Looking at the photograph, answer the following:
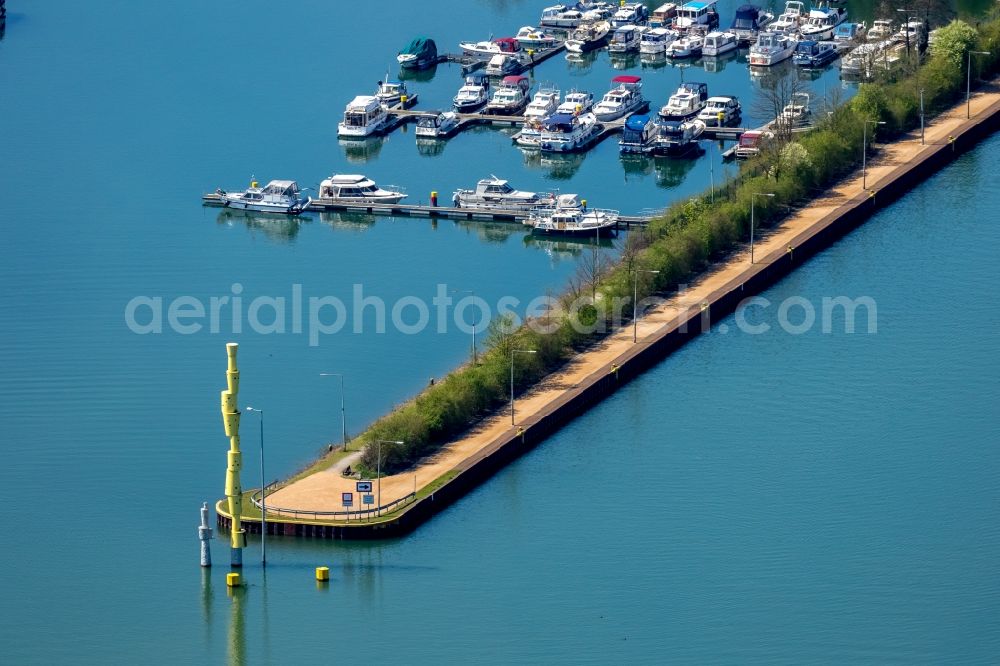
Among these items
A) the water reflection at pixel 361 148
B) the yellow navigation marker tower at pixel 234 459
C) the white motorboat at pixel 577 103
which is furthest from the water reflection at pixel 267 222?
the yellow navigation marker tower at pixel 234 459

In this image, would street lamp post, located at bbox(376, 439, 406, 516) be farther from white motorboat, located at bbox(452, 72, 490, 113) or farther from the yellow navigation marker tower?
white motorboat, located at bbox(452, 72, 490, 113)

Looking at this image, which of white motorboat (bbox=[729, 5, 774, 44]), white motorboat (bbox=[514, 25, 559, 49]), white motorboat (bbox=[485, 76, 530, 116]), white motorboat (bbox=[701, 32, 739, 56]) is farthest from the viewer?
white motorboat (bbox=[514, 25, 559, 49])

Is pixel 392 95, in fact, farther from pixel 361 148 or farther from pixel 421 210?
pixel 421 210

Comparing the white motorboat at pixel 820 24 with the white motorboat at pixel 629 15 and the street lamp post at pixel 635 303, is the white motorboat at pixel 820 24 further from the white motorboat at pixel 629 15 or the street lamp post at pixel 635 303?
the street lamp post at pixel 635 303

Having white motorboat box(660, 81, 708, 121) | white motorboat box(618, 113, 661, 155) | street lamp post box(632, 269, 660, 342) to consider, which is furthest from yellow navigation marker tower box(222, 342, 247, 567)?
white motorboat box(660, 81, 708, 121)

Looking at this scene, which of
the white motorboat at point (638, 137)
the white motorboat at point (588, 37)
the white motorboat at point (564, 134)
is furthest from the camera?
the white motorboat at point (588, 37)

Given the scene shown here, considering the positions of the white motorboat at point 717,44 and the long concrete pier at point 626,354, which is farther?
the white motorboat at point 717,44

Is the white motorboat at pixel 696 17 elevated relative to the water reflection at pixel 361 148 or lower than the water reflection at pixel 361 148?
elevated
